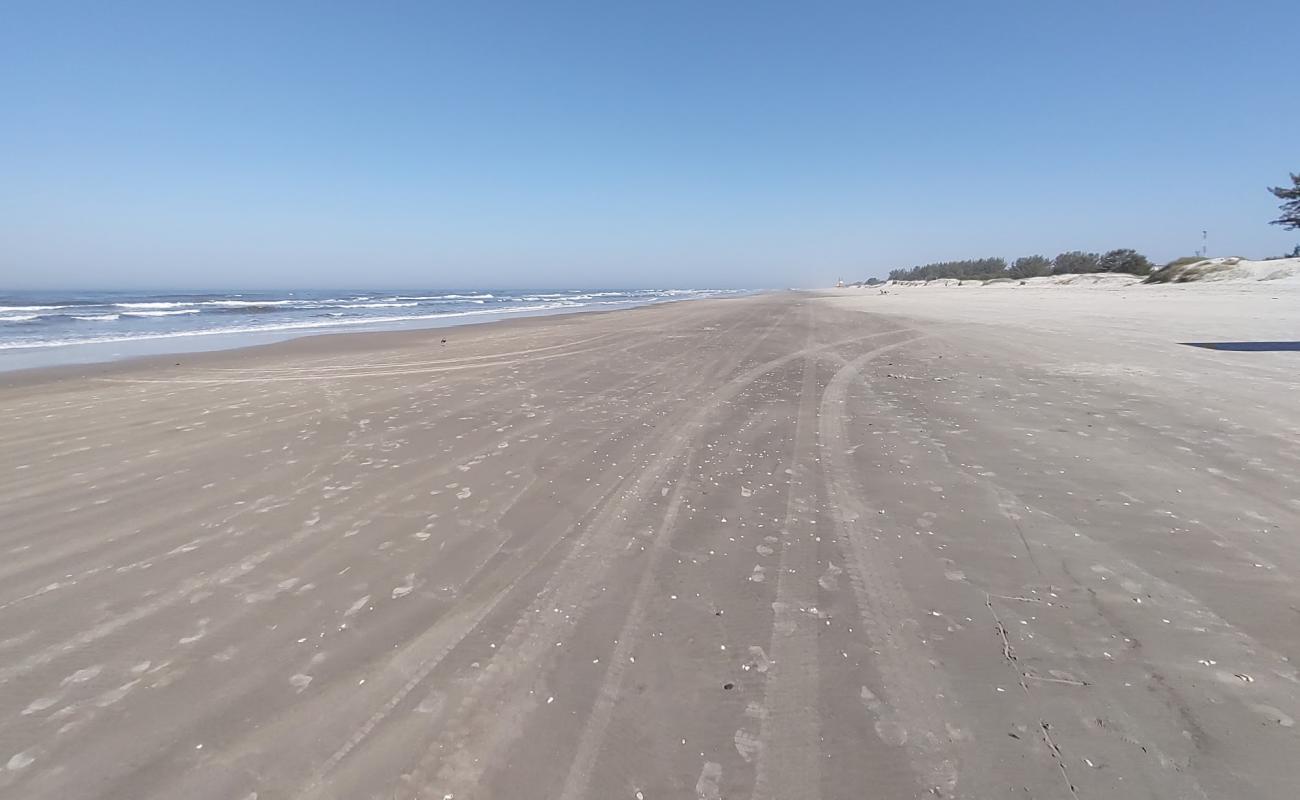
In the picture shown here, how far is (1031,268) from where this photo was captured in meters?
73.6

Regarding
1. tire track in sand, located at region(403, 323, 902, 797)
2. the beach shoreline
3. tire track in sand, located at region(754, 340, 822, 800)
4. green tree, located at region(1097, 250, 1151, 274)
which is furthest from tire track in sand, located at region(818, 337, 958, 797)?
green tree, located at region(1097, 250, 1151, 274)

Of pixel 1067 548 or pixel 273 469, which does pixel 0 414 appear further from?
pixel 1067 548

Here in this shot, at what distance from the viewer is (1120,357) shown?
10844 mm

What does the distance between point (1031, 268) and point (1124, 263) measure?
56.8 feet

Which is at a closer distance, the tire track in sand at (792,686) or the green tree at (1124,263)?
the tire track in sand at (792,686)

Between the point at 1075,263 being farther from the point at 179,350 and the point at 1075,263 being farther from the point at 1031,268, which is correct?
the point at 179,350

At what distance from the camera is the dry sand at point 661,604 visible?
2.15 m

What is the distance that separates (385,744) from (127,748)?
3.72 ft

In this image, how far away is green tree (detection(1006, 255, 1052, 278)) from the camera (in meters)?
72.7

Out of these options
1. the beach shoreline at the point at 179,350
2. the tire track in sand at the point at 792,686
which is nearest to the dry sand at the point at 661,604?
the tire track in sand at the point at 792,686

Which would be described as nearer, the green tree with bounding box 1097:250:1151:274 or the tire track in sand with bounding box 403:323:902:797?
the tire track in sand with bounding box 403:323:902:797

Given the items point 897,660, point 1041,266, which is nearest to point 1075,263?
point 1041,266

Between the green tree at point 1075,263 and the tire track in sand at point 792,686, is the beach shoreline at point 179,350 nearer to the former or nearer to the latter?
the tire track in sand at point 792,686

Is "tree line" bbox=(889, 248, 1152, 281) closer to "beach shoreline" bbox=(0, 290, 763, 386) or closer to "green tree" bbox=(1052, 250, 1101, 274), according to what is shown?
A: "green tree" bbox=(1052, 250, 1101, 274)
